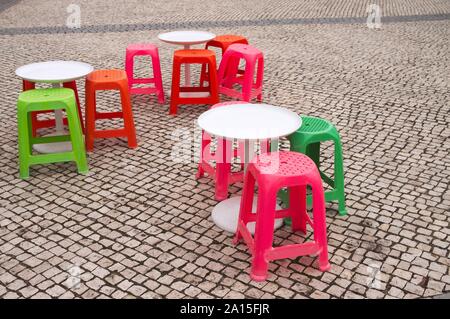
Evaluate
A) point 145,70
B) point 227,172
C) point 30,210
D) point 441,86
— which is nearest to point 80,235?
point 30,210

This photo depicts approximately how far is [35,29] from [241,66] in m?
5.80

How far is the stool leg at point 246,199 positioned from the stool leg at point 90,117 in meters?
2.50

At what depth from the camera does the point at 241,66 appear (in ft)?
31.1

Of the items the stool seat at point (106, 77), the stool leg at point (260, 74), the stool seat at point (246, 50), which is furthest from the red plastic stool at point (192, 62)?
the stool seat at point (106, 77)

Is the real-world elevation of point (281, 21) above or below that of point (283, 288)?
above

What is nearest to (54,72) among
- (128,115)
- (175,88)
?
(128,115)

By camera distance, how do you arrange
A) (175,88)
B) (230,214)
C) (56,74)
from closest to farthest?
(230,214) < (56,74) < (175,88)

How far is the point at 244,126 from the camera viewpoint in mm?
4258

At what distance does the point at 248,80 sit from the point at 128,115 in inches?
75.4

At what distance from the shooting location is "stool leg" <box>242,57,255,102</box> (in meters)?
7.12

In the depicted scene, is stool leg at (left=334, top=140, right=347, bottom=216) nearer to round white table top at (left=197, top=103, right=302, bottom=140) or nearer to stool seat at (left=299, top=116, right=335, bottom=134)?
stool seat at (left=299, top=116, right=335, bottom=134)

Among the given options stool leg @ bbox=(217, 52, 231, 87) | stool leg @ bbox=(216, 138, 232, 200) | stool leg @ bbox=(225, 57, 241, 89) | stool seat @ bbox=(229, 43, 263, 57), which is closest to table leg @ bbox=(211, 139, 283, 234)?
stool leg @ bbox=(216, 138, 232, 200)

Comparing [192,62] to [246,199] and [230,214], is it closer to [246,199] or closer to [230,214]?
[230,214]
